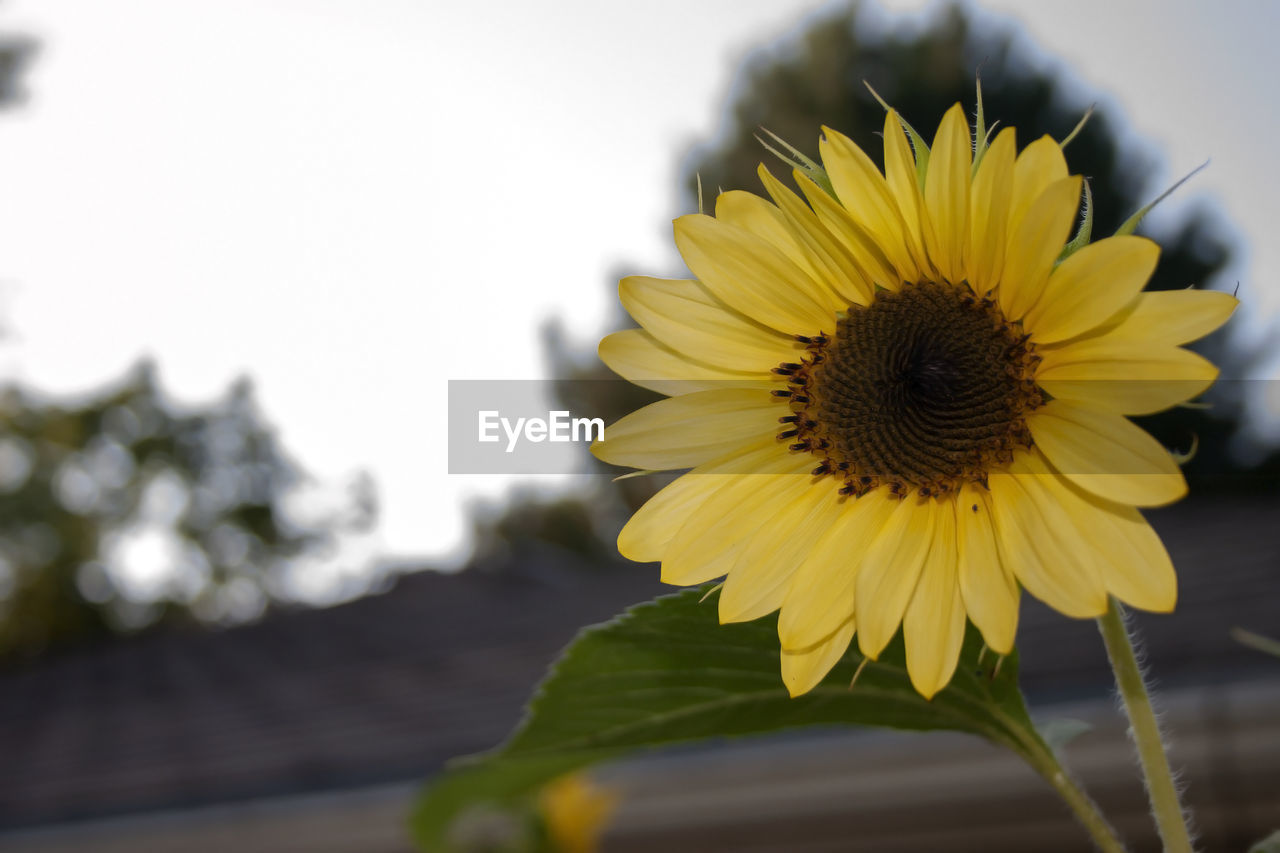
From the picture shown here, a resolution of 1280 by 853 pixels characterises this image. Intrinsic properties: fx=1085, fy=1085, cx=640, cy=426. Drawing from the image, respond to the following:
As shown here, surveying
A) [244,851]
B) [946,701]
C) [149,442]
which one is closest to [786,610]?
[946,701]

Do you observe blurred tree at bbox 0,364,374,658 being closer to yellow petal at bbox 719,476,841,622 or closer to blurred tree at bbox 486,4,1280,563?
blurred tree at bbox 486,4,1280,563

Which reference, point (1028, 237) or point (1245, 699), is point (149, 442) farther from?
point (1028, 237)

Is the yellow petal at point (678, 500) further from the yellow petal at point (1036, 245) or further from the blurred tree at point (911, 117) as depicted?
the blurred tree at point (911, 117)

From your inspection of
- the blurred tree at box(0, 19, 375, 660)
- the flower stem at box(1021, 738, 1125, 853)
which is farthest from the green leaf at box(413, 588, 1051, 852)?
the blurred tree at box(0, 19, 375, 660)

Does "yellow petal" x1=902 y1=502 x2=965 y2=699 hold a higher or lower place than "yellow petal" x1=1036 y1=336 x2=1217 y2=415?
lower

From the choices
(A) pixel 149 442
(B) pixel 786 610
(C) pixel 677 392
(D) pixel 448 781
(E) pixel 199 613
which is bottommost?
(E) pixel 199 613

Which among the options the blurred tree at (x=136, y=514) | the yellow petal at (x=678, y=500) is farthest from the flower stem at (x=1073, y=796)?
the blurred tree at (x=136, y=514)
